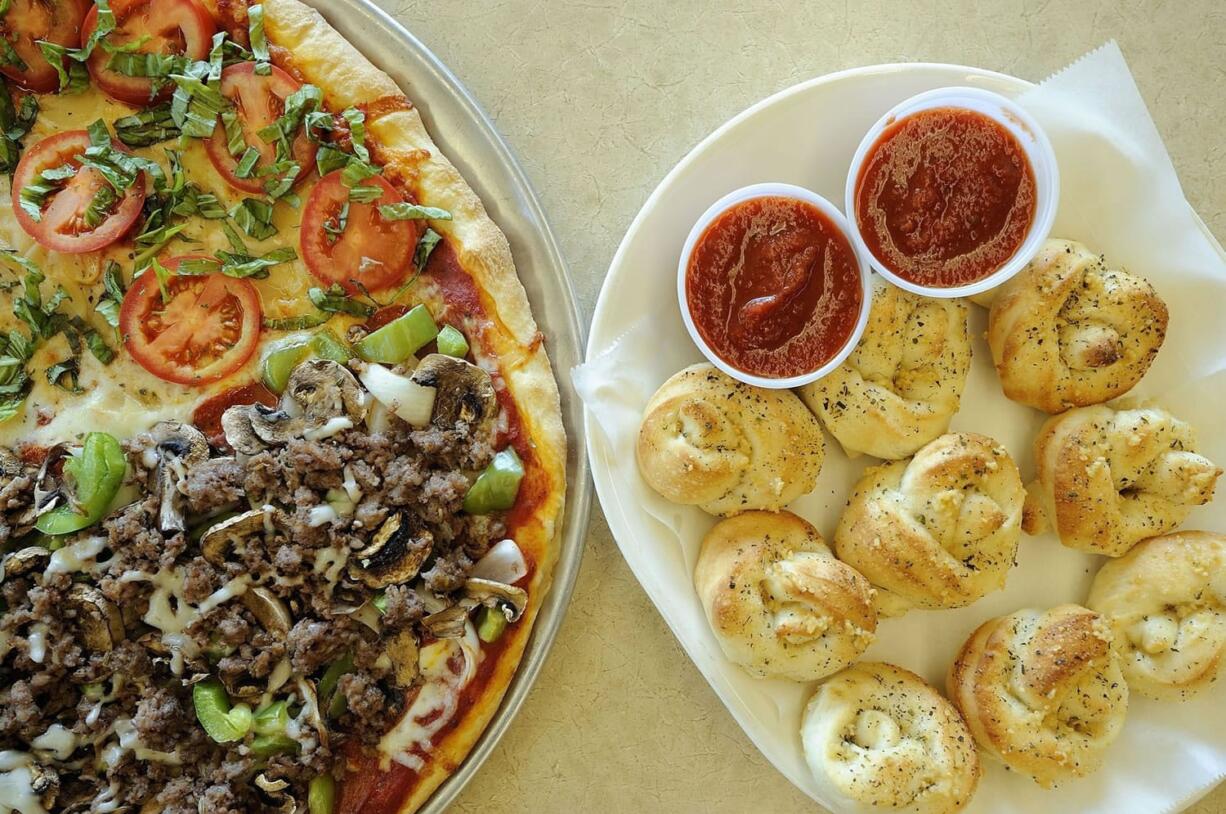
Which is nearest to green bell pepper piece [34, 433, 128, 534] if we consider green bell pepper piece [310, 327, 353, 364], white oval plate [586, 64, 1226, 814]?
green bell pepper piece [310, 327, 353, 364]

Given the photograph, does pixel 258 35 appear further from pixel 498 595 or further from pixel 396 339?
pixel 498 595

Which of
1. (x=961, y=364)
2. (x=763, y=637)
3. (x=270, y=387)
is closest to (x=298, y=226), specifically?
(x=270, y=387)

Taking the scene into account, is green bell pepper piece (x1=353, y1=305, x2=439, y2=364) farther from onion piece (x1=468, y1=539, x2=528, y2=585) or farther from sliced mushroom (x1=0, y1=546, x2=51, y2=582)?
sliced mushroom (x1=0, y1=546, x2=51, y2=582)

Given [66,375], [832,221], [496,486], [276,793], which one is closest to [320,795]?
[276,793]

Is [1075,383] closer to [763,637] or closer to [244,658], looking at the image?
[763,637]

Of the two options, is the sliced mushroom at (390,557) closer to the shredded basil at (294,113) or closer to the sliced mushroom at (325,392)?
the sliced mushroom at (325,392)

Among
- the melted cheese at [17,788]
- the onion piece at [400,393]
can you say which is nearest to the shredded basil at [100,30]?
the onion piece at [400,393]
